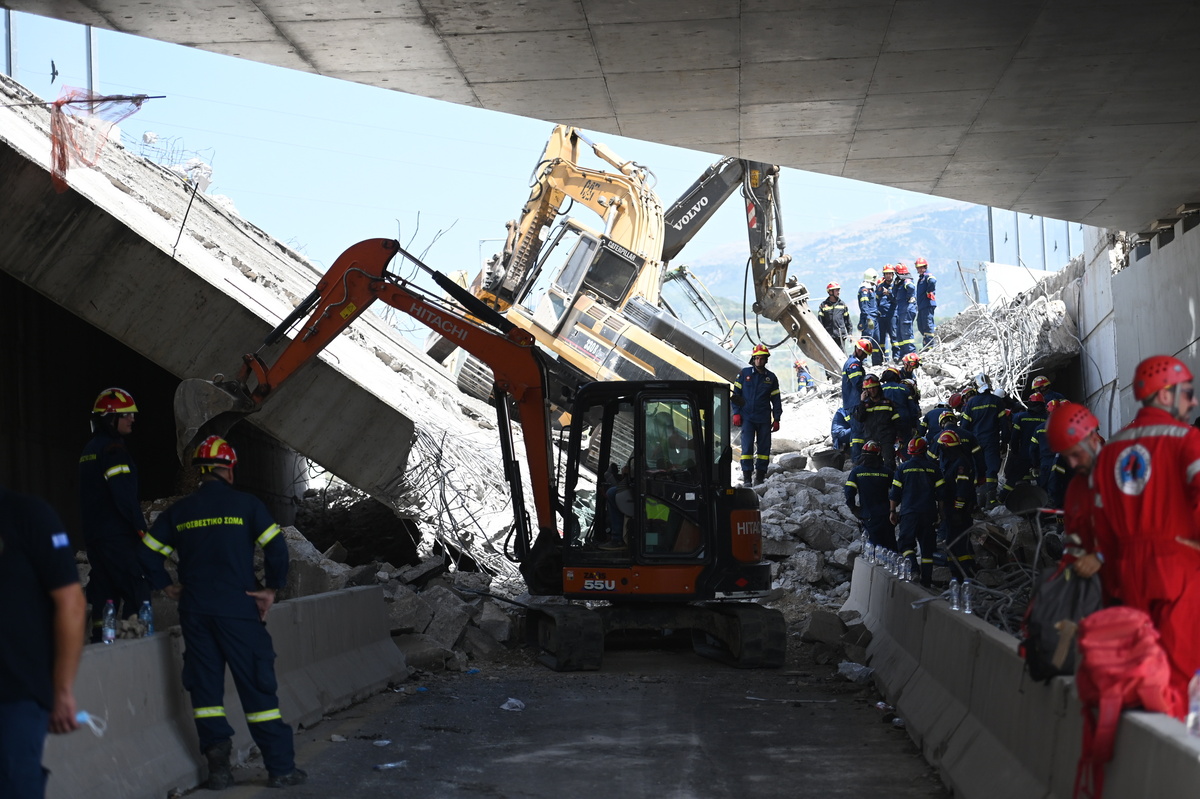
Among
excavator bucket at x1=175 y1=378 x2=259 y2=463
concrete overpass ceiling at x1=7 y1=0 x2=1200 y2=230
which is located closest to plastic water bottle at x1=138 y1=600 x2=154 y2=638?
concrete overpass ceiling at x1=7 y1=0 x2=1200 y2=230

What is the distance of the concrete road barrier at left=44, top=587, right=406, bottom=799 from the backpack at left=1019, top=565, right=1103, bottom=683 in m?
4.23

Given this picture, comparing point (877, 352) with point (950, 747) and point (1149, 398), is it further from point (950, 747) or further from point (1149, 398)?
point (1149, 398)

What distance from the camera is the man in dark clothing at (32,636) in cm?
425

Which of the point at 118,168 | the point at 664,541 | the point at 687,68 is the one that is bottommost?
the point at 664,541

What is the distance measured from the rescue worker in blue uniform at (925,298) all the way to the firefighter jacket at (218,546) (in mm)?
21366

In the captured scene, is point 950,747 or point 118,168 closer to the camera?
point 950,747

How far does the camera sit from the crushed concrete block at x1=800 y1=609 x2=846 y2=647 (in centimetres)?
1301

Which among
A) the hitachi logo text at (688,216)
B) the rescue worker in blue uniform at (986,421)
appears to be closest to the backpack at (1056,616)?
the rescue worker in blue uniform at (986,421)

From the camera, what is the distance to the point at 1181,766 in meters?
3.81

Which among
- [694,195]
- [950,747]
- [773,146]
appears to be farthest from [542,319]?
[950,747]

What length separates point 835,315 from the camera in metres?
28.4

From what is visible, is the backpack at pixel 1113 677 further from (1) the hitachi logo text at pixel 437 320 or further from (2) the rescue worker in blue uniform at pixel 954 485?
(2) the rescue worker in blue uniform at pixel 954 485

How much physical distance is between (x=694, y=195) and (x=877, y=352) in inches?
212

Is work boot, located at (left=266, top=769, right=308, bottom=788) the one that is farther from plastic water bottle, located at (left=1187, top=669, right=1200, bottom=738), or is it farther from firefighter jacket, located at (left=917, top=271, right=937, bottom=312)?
firefighter jacket, located at (left=917, top=271, right=937, bottom=312)
